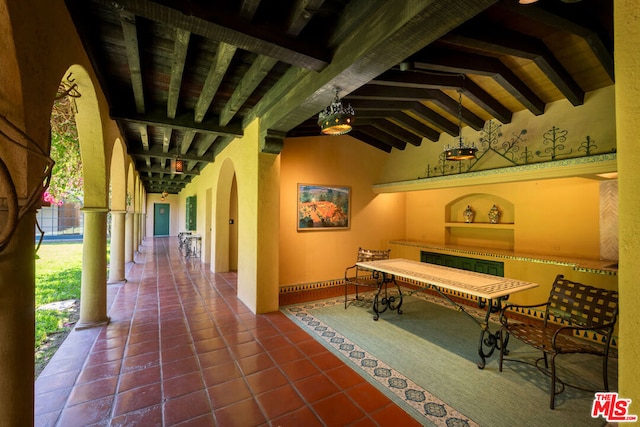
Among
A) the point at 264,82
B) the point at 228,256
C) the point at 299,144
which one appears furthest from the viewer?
the point at 228,256

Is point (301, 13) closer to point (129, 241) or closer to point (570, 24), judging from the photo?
point (570, 24)

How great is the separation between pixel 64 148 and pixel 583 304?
5.74 meters

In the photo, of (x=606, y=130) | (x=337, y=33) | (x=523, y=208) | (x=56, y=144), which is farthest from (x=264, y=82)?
(x=523, y=208)

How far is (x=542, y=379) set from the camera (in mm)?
2500

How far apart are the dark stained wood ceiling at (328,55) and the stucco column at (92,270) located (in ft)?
4.57

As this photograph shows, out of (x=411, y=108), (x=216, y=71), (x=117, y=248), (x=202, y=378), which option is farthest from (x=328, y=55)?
(x=117, y=248)

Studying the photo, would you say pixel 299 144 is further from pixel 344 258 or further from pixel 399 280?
pixel 399 280

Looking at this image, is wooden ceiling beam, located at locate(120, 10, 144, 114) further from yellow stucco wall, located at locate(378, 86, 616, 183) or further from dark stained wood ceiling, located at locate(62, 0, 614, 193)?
yellow stucco wall, located at locate(378, 86, 616, 183)

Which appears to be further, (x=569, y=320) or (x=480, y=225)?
(x=480, y=225)

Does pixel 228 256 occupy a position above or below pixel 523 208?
below

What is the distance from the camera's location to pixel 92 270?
3439 millimetres

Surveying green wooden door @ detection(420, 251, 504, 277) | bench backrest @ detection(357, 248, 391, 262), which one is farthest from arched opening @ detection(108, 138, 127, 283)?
green wooden door @ detection(420, 251, 504, 277)

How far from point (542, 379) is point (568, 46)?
3251 millimetres

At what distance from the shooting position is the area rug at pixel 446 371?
2053 mm
